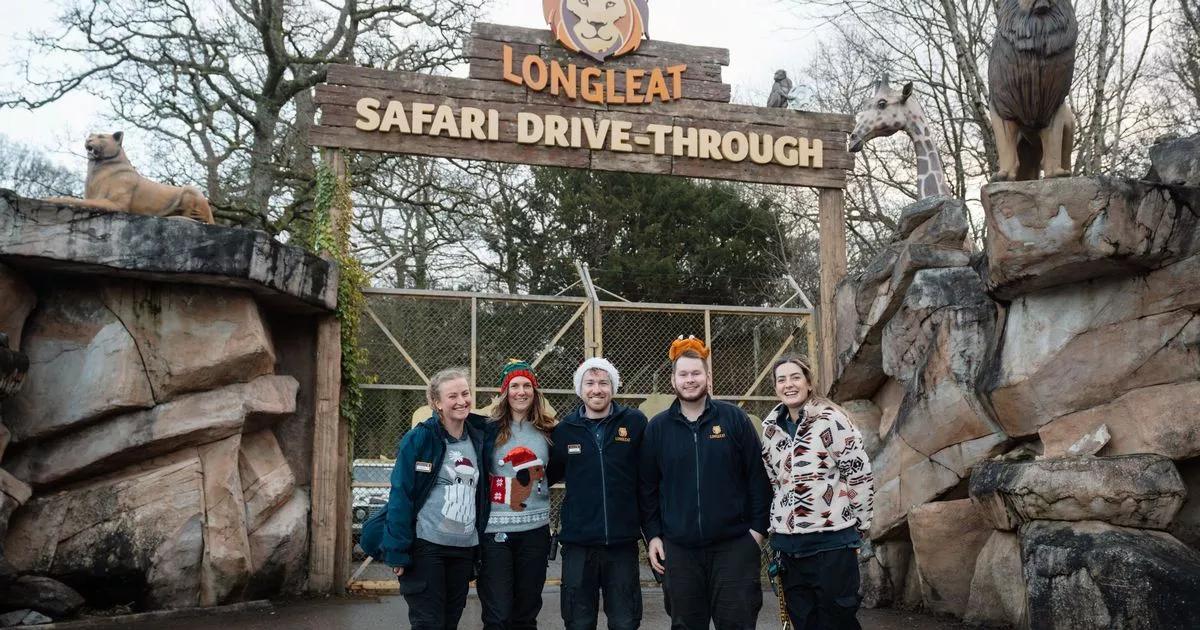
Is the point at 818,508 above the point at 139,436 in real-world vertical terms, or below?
below

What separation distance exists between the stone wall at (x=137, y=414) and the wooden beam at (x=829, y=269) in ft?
15.1

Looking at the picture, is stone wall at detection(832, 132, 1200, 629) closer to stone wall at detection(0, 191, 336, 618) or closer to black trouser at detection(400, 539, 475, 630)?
black trouser at detection(400, 539, 475, 630)

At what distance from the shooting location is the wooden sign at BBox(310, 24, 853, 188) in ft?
25.9

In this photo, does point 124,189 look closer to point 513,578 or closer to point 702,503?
point 513,578

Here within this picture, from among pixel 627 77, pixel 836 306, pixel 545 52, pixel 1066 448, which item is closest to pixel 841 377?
pixel 836 306

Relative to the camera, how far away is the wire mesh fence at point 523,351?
34.6 feet

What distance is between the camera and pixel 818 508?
388 cm

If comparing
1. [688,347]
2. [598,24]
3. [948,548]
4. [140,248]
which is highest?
[598,24]

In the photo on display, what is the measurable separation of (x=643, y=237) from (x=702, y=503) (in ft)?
49.0

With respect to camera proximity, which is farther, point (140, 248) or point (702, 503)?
point (140, 248)

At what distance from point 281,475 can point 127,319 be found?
1585 mm

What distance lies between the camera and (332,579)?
725cm

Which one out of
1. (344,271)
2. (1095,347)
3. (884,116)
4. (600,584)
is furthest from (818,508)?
(884,116)

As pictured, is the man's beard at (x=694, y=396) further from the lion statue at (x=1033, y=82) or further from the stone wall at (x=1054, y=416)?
the lion statue at (x=1033, y=82)
